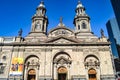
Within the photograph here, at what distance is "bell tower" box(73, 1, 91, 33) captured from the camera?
4219 cm

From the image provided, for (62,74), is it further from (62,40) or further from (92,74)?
(62,40)

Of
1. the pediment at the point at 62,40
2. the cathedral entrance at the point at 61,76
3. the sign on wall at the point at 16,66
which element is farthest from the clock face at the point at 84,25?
the sign on wall at the point at 16,66

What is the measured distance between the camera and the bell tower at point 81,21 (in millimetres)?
42188

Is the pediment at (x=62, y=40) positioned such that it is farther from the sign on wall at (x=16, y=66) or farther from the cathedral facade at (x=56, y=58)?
the sign on wall at (x=16, y=66)

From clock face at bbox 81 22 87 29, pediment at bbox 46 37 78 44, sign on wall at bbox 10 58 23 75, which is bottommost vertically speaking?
sign on wall at bbox 10 58 23 75

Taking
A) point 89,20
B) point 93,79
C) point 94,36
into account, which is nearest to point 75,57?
point 93,79

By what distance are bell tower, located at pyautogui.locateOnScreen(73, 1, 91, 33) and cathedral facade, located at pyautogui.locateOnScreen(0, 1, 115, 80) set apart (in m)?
3.34

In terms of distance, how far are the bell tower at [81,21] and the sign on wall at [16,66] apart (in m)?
16.1

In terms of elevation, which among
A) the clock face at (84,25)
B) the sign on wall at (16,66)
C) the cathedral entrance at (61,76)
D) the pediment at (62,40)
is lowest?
the cathedral entrance at (61,76)

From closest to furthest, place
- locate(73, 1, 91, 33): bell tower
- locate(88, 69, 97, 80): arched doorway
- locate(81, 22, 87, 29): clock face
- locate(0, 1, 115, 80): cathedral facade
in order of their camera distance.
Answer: locate(0, 1, 115, 80): cathedral facade
locate(88, 69, 97, 80): arched doorway
locate(73, 1, 91, 33): bell tower
locate(81, 22, 87, 29): clock face

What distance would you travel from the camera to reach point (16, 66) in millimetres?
34781

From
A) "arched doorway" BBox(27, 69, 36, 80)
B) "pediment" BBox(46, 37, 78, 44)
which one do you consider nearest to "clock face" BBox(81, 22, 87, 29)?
"pediment" BBox(46, 37, 78, 44)

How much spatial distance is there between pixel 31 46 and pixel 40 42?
218 centimetres

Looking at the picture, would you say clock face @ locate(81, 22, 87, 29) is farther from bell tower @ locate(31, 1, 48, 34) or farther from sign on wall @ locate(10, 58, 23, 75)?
sign on wall @ locate(10, 58, 23, 75)
